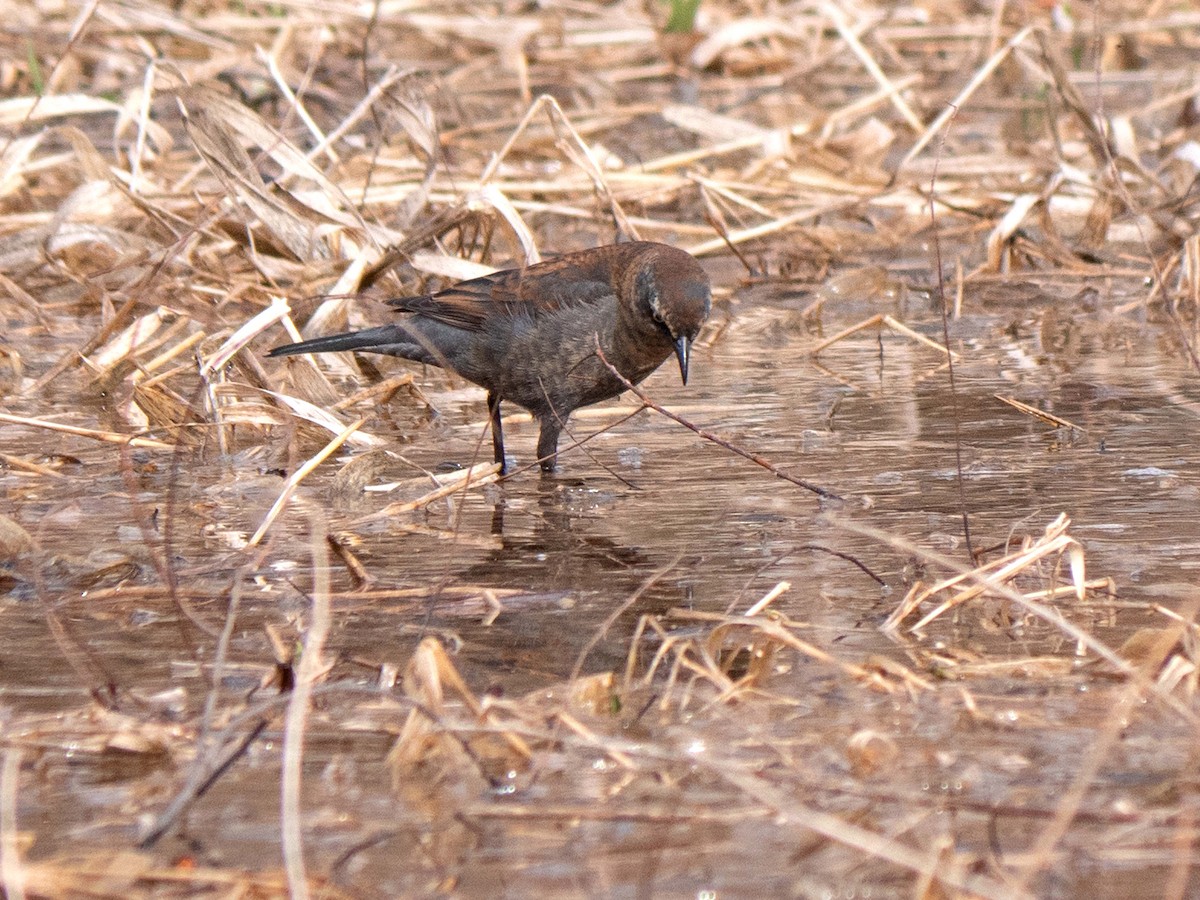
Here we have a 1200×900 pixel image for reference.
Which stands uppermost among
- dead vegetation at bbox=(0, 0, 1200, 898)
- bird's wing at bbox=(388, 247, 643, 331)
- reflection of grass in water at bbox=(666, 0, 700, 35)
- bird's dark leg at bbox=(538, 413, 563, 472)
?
reflection of grass in water at bbox=(666, 0, 700, 35)

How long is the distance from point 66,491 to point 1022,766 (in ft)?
9.22

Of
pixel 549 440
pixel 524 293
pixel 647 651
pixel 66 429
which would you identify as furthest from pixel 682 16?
pixel 647 651

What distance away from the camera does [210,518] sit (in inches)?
170

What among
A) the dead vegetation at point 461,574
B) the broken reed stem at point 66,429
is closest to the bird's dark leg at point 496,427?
the dead vegetation at point 461,574

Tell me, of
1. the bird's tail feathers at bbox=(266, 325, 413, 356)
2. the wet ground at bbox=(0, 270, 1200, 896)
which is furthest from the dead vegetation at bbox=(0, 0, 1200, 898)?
the bird's tail feathers at bbox=(266, 325, 413, 356)

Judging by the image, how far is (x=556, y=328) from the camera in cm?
513

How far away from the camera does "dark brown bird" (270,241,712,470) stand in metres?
4.89

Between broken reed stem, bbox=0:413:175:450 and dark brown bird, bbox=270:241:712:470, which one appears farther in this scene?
dark brown bird, bbox=270:241:712:470

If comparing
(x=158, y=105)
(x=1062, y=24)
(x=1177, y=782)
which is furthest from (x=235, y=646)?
(x=1062, y=24)

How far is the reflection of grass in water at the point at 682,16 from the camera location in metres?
10.6

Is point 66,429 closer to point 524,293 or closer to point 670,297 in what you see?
point 524,293

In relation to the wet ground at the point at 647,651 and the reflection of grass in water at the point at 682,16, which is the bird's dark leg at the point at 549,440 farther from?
the reflection of grass in water at the point at 682,16

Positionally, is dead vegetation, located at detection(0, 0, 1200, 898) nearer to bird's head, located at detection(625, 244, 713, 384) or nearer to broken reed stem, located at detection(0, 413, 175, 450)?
broken reed stem, located at detection(0, 413, 175, 450)

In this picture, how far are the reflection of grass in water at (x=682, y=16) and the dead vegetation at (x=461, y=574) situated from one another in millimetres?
969
